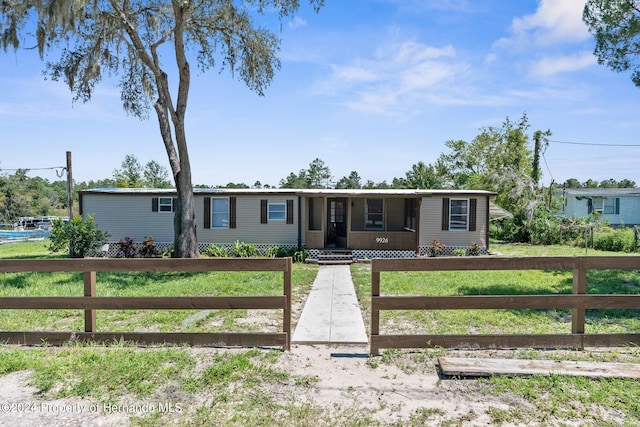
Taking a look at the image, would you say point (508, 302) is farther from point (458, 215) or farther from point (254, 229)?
point (254, 229)

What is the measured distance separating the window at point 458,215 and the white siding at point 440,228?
252 millimetres

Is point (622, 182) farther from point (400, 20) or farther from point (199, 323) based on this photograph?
point (199, 323)

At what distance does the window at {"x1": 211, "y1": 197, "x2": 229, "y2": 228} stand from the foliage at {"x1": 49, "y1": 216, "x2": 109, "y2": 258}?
4316 millimetres

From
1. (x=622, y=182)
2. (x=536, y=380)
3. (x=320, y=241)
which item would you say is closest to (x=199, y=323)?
(x=536, y=380)

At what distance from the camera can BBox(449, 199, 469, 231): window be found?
1473cm

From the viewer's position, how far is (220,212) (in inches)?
601

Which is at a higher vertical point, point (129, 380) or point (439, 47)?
point (439, 47)

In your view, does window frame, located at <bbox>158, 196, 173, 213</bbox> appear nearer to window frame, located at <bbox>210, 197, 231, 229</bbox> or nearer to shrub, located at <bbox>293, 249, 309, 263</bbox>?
window frame, located at <bbox>210, 197, 231, 229</bbox>

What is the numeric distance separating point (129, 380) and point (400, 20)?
10229 mm

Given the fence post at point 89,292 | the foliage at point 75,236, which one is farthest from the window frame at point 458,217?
A: the foliage at point 75,236

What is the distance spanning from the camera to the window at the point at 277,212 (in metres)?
15.0

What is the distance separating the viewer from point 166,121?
13.2m

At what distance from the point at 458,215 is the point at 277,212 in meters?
7.55

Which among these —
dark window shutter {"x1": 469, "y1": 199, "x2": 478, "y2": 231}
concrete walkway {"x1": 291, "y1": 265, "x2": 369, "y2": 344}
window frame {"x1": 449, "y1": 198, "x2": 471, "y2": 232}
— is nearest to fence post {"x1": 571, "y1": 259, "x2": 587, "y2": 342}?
concrete walkway {"x1": 291, "y1": 265, "x2": 369, "y2": 344}
